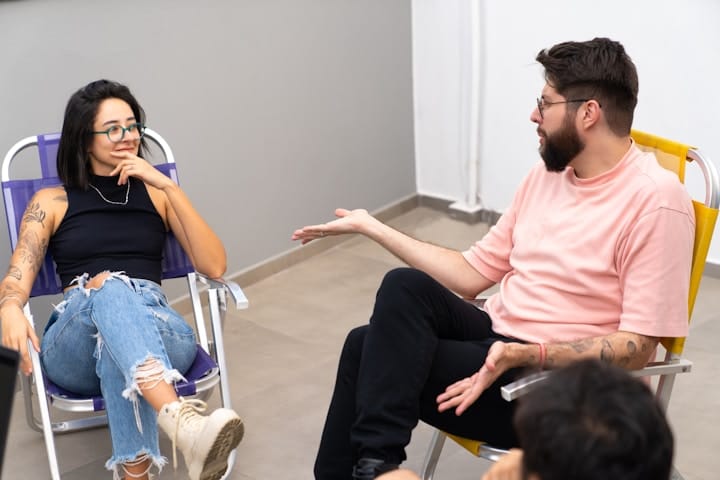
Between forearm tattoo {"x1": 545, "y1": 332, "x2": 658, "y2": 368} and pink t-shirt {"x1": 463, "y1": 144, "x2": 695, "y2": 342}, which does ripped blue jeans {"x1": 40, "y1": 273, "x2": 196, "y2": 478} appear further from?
forearm tattoo {"x1": 545, "y1": 332, "x2": 658, "y2": 368}

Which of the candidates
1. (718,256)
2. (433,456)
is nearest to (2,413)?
(433,456)

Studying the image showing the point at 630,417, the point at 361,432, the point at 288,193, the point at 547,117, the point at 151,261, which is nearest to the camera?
the point at 630,417

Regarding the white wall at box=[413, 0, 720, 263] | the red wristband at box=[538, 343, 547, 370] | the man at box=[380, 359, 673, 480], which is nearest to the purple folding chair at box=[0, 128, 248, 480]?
the red wristband at box=[538, 343, 547, 370]

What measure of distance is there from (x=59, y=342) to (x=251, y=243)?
1.65m

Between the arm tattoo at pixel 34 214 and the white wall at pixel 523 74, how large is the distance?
7.61 ft

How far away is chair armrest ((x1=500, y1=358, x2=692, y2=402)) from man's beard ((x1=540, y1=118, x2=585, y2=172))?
0.51 metres

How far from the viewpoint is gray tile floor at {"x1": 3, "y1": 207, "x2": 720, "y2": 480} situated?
3049mm

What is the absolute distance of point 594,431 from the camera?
3.93ft

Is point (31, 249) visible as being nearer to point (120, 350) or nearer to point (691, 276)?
point (120, 350)

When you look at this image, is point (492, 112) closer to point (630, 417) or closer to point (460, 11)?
point (460, 11)

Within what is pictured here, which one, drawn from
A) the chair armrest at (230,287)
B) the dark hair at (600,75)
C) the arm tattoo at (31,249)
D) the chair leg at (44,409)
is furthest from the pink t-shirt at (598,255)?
the arm tattoo at (31,249)

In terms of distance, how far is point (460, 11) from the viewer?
4.69 m

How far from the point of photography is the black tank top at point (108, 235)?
301cm

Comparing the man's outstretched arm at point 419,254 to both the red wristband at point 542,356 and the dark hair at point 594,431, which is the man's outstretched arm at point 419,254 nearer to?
the red wristband at point 542,356
